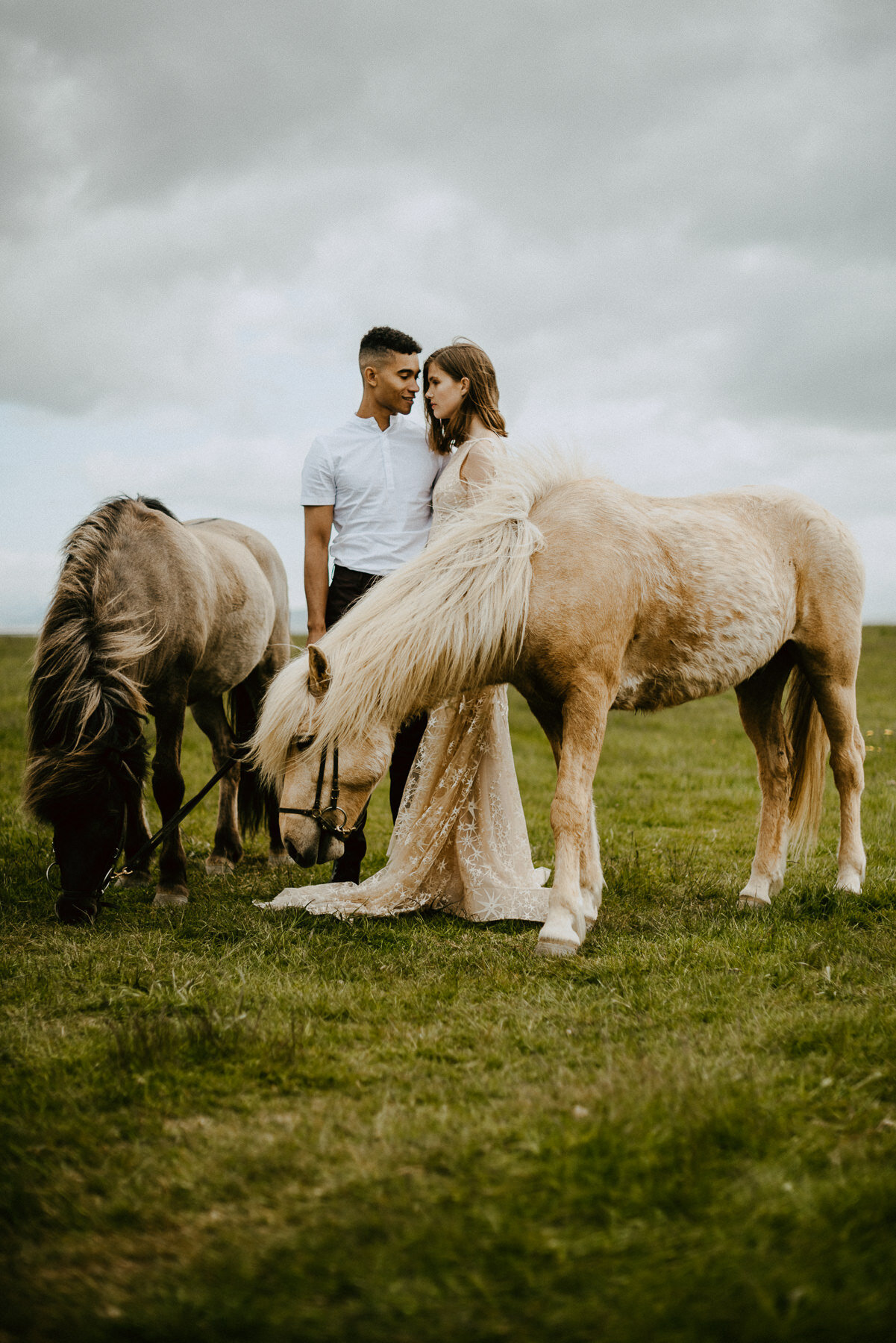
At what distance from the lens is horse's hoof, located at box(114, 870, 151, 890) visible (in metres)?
5.51

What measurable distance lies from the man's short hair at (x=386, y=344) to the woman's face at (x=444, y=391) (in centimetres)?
46

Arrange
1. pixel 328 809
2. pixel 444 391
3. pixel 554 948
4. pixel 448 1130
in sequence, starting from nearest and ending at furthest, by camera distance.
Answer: pixel 448 1130 < pixel 554 948 < pixel 328 809 < pixel 444 391

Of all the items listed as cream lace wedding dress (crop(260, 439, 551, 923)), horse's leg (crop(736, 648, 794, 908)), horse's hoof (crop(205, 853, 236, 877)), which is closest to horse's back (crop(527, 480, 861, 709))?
horse's leg (crop(736, 648, 794, 908))

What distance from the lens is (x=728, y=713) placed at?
16.0 m

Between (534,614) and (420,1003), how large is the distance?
164cm

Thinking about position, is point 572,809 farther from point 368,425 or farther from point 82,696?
point 368,425

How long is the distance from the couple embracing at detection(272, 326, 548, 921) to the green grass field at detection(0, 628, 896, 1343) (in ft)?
1.20

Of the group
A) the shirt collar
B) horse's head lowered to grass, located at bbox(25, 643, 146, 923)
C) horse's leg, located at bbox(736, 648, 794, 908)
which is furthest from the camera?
horse's leg, located at bbox(736, 648, 794, 908)

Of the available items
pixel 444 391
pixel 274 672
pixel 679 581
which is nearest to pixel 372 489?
pixel 444 391

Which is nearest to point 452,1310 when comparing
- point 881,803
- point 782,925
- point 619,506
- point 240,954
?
point 240,954

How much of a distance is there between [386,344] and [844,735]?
3291 mm

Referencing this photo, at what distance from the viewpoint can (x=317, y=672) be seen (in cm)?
396

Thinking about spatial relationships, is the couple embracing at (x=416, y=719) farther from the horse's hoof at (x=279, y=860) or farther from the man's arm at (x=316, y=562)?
the horse's hoof at (x=279, y=860)

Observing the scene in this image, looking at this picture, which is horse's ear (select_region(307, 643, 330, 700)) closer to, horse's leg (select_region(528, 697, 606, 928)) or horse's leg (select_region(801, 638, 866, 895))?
horse's leg (select_region(528, 697, 606, 928))
